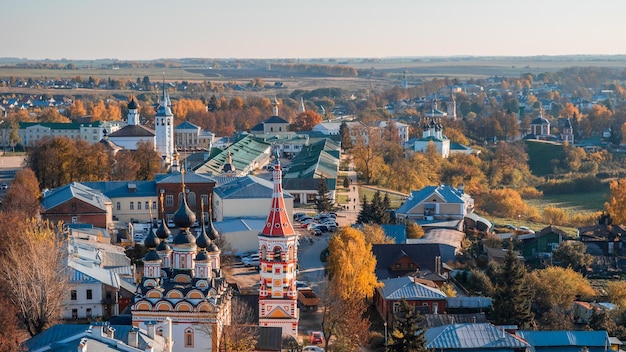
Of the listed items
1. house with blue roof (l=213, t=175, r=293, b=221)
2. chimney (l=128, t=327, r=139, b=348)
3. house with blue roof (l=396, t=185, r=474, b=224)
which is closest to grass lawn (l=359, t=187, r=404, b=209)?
house with blue roof (l=396, t=185, r=474, b=224)

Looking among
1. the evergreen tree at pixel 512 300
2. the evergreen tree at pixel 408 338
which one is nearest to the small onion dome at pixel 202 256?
the evergreen tree at pixel 408 338

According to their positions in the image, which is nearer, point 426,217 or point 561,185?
point 426,217

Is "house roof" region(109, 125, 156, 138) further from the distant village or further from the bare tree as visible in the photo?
the bare tree

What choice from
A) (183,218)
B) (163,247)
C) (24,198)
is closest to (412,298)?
(183,218)

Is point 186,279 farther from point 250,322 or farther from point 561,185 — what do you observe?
point 561,185

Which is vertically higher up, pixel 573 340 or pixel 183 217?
pixel 183 217

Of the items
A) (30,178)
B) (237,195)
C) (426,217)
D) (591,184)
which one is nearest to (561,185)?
(591,184)
